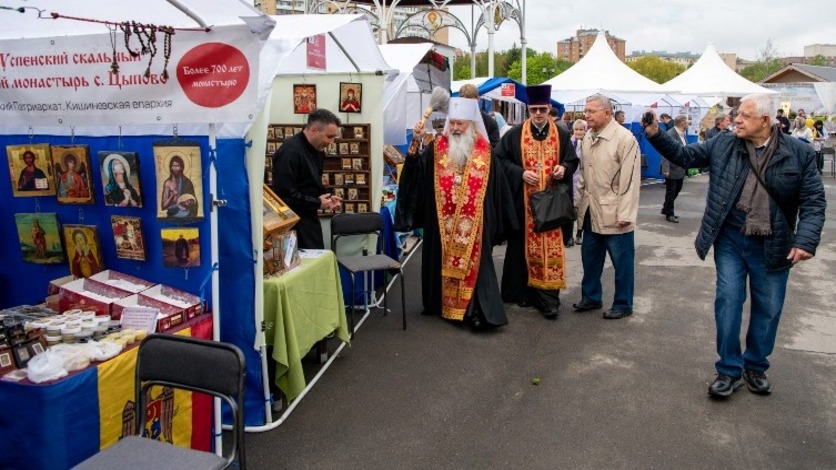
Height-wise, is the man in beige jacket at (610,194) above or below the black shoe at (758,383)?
above

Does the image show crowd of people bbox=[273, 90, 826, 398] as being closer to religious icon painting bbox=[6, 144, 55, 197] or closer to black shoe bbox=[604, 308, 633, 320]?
black shoe bbox=[604, 308, 633, 320]

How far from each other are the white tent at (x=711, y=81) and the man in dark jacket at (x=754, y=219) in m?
17.2

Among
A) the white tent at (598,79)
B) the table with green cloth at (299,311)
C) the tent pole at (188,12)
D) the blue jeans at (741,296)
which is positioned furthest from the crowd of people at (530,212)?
the white tent at (598,79)

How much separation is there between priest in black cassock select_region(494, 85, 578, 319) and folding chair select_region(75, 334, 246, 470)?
12.5 ft

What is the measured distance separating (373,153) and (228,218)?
8.73 feet

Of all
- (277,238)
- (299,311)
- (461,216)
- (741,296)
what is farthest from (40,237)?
(741,296)

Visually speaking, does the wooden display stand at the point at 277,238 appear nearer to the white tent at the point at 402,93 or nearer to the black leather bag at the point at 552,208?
the black leather bag at the point at 552,208

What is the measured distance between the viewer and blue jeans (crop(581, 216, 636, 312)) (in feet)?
18.7

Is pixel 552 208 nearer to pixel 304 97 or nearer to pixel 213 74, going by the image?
pixel 304 97

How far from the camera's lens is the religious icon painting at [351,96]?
6.04m

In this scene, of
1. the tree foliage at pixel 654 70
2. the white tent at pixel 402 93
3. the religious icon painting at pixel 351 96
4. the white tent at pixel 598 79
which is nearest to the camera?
the religious icon painting at pixel 351 96

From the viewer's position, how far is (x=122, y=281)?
3475 millimetres

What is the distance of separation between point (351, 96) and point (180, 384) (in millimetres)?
3984

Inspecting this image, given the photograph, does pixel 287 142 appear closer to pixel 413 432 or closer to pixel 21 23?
pixel 21 23
